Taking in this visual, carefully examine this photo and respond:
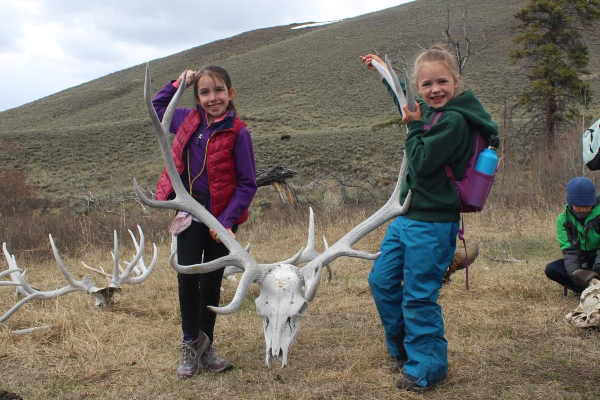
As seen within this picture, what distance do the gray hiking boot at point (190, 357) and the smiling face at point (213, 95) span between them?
5.13 feet

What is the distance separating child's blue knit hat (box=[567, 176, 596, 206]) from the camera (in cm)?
497

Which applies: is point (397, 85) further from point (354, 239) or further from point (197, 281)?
point (197, 281)

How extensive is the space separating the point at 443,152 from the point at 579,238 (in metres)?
2.87

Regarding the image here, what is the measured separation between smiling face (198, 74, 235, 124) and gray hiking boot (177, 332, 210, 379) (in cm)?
156

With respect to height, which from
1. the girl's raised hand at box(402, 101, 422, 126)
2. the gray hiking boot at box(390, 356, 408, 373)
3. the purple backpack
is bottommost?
the gray hiking boot at box(390, 356, 408, 373)

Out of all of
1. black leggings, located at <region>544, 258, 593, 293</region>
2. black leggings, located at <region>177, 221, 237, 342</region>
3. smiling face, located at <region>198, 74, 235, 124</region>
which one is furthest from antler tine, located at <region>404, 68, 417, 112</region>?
black leggings, located at <region>544, 258, 593, 293</region>

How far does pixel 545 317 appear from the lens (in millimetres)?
4656

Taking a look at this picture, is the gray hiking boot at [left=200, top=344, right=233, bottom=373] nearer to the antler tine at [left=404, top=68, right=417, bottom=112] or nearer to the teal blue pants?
the teal blue pants

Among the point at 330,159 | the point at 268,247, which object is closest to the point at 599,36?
the point at 330,159

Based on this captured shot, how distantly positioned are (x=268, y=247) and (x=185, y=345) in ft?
17.7

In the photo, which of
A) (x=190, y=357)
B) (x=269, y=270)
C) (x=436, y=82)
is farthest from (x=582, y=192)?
(x=190, y=357)

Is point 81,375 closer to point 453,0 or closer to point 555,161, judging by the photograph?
point 555,161

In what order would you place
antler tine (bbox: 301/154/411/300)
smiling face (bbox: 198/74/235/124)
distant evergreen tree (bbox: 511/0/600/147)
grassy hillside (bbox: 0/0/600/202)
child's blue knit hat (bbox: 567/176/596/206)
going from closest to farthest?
antler tine (bbox: 301/154/411/300) < smiling face (bbox: 198/74/235/124) < child's blue knit hat (bbox: 567/176/596/206) < distant evergreen tree (bbox: 511/0/600/147) < grassy hillside (bbox: 0/0/600/202)

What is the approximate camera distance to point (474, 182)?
3.28m
